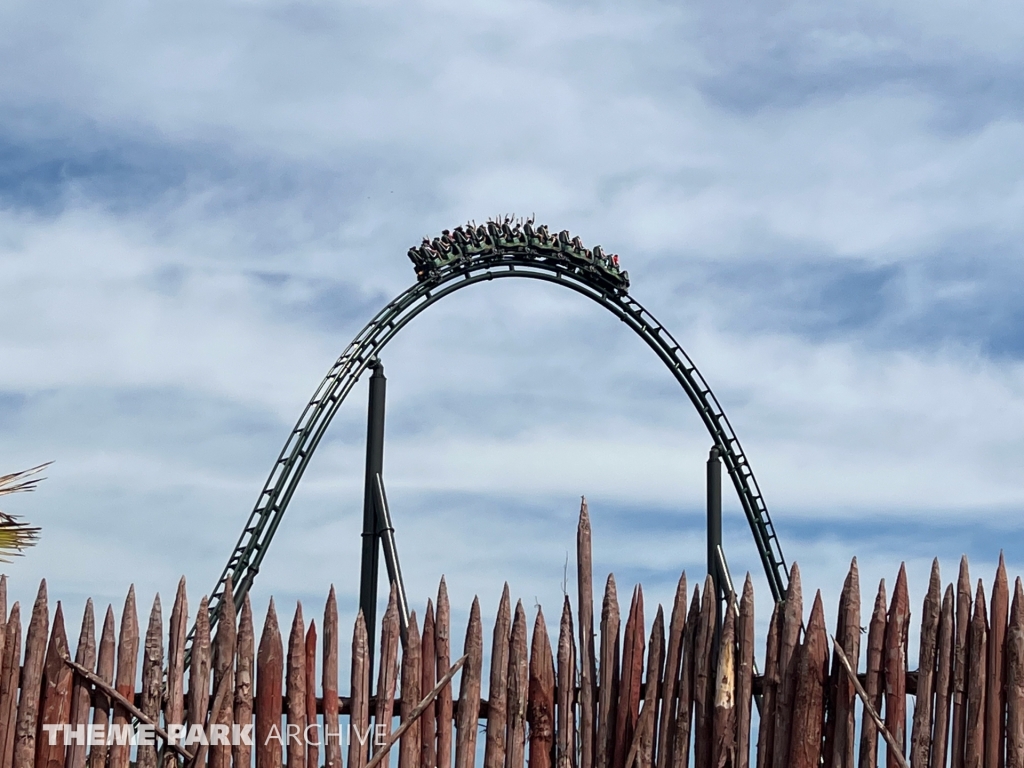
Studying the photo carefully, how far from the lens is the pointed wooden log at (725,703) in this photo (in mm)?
7094

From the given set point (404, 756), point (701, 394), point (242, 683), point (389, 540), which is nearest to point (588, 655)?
point (404, 756)

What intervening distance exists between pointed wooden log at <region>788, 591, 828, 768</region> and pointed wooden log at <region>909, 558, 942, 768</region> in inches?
18.3

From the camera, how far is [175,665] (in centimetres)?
714

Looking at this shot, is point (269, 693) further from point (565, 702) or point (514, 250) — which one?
point (514, 250)

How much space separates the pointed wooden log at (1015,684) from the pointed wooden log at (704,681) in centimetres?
146

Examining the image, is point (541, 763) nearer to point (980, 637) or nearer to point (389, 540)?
point (980, 637)

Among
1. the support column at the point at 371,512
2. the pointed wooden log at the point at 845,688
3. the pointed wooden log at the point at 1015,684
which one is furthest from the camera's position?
the support column at the point at 371,512

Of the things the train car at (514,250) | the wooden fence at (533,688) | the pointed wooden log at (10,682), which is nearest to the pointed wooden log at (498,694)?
the wooden fence at (533,688)

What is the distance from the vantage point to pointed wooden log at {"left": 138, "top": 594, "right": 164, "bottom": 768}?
7.20 m

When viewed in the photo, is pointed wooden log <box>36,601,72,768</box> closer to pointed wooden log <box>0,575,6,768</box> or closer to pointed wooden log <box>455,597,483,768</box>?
pointed wooden log <box>0,575,6,768</box>

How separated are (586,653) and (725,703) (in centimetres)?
76

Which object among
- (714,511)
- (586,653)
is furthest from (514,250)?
(586,653)

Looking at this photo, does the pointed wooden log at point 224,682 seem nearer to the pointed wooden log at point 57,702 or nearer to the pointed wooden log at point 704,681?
the pointed wooden log at point 57,702

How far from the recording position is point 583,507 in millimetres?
7562
